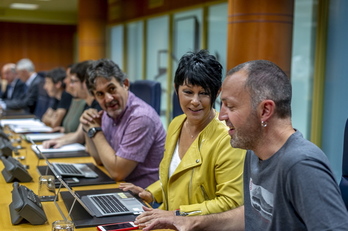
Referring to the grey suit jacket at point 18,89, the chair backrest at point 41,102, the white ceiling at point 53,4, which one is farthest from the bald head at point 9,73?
the white ceiling at point 53,4

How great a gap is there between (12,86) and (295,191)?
23.6 feet

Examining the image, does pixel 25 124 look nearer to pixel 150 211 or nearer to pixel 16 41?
pixel 150 211

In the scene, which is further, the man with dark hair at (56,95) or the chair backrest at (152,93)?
the man with dark hair at (56,95)

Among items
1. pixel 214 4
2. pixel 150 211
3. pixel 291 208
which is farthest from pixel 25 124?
pixel 291 208

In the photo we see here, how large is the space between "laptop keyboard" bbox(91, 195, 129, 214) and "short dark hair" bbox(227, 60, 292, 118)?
2.67ft

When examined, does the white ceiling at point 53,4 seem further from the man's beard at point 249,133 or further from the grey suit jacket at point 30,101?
the man's beard at point 249,133

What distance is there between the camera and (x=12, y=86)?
24.8 ft

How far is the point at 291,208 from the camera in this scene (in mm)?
1190

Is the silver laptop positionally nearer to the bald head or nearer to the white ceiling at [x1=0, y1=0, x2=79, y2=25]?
the bald head

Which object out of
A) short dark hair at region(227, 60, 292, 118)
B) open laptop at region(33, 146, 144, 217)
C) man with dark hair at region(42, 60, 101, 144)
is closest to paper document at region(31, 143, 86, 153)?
man with dark hair at region(42, 60, 101, 144)

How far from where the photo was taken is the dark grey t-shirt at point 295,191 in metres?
1.06

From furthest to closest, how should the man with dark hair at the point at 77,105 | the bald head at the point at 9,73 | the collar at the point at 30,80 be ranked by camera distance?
the bald head at the point at 9,73
the collar at the point at 30,80
the man with dark hair at the point at 77,105

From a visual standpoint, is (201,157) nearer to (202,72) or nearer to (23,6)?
(202,72)

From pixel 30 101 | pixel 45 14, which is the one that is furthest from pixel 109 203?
pixel 45 14
